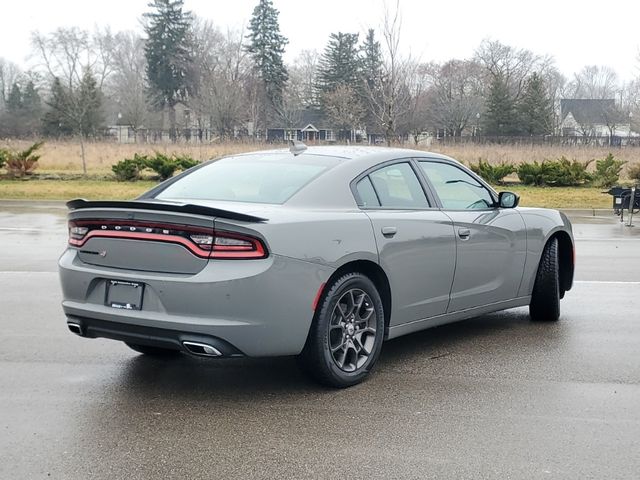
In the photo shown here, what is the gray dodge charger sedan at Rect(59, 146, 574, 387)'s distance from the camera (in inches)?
180

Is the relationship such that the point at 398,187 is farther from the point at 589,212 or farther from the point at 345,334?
the point at 589,212

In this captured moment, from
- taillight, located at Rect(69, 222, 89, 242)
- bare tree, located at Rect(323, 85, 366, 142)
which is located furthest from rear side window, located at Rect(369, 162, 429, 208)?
bare tree, located at Rect(323, 85, 366, 142)

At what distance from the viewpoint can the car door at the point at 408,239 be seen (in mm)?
5377

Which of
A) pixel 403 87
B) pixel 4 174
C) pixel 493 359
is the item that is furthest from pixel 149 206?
pixel 403 87

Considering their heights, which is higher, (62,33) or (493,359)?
(62,33)

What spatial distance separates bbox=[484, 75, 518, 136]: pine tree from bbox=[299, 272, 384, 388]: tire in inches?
2509

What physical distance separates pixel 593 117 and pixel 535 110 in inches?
1109

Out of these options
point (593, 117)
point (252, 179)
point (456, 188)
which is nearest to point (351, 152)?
point (252, 179)

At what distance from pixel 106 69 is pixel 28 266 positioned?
279 feet

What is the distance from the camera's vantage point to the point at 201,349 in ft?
15.0

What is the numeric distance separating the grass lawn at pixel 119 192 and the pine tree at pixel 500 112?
144ft

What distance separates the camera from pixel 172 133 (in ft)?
200

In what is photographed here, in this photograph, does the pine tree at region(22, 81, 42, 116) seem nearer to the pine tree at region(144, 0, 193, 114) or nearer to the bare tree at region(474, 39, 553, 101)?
the pine tree at region(144, 0, 193, 114)

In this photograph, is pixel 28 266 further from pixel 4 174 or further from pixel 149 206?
pixel 4 174
